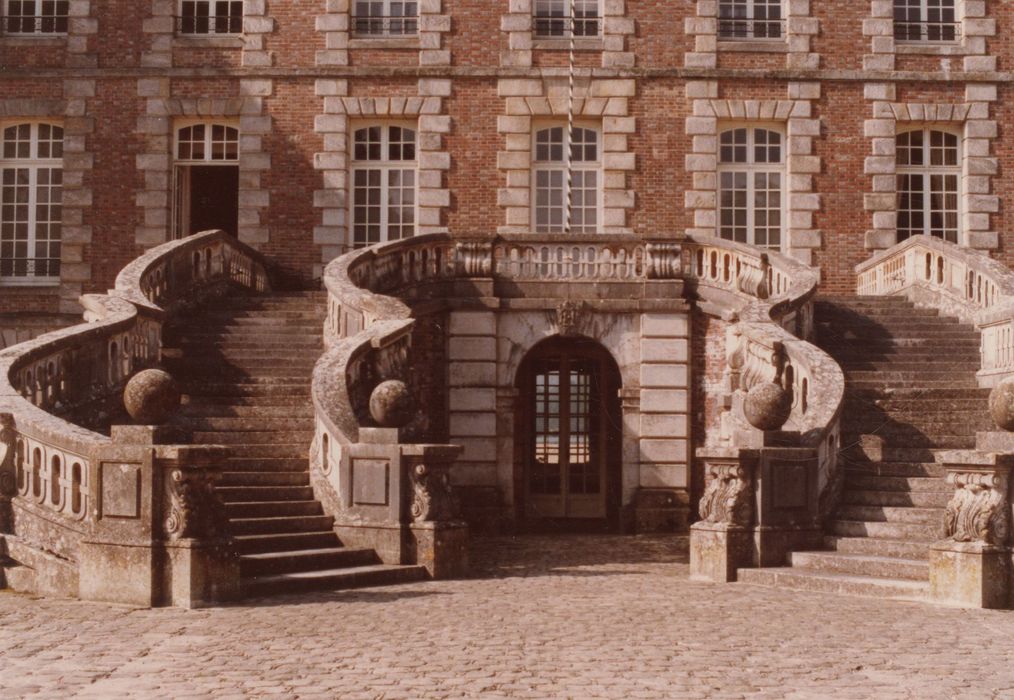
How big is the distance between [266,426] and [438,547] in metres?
2.91

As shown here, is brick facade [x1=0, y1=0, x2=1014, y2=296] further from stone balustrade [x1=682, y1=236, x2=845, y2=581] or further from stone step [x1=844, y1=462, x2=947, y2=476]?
stone step [x1=844, y1=462, x2=947, y2=476]

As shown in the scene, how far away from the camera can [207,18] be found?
2255 cm

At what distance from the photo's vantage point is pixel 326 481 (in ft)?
41.3

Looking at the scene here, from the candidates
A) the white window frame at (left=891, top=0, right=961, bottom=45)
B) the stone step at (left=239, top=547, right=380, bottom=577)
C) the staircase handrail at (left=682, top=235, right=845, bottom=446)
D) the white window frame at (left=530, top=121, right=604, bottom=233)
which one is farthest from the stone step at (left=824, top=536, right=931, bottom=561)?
the white window frame at (left=891, top=0, right=961, bottom=45)

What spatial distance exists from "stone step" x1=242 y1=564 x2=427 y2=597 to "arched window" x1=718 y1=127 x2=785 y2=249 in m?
11.8

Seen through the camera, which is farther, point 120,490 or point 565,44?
point 565,44

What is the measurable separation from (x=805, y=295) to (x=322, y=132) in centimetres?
880

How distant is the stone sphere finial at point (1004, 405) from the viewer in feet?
34.2

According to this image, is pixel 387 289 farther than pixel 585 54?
No

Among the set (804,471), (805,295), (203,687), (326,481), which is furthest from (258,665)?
(805,295)

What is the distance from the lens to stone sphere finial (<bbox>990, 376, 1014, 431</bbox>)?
34.2 ft

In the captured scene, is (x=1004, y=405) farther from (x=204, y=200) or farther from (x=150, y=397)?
(x=204, y=200)

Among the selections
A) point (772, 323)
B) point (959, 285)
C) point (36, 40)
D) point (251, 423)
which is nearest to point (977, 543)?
point (772, 323)

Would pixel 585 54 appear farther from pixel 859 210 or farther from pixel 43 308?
pixel 43 308
